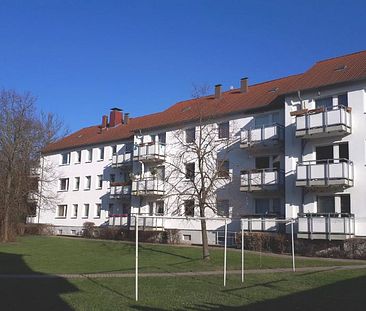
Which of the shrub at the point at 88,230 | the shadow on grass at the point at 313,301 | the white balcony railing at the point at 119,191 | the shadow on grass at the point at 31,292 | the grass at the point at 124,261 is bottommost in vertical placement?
the shadow on grass at the point at 31,292

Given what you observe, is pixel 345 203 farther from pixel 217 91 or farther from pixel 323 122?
pixel 217 91

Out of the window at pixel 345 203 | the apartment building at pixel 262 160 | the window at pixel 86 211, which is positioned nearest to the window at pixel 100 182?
the apartment building at pixel 262 160

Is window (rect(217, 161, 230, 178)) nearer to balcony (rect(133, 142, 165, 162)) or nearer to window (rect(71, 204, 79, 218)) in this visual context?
balcony (rect(133, 142, 165, 162))

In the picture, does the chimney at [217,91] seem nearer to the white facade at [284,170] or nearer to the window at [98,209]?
the white facade at [284,170]

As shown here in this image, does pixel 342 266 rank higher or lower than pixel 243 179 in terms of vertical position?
lower

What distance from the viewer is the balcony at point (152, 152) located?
3828cm

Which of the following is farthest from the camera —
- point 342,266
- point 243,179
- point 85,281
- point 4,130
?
point 4,130

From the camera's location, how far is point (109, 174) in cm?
4581

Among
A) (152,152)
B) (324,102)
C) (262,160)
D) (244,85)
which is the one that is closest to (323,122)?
(324,102)

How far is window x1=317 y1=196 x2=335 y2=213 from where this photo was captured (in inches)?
1070

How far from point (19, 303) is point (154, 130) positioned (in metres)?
29.4

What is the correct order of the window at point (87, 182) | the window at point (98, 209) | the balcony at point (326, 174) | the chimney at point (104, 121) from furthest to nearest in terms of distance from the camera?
the chimney at point (104, 121), the window at point (87, 182), the window at point (98, 209), the balcony at point (326, 174)

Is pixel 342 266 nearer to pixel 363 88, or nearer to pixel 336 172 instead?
pixel 336 172

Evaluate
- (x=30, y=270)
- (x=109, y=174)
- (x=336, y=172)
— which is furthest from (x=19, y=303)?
(x=109, y=174)
